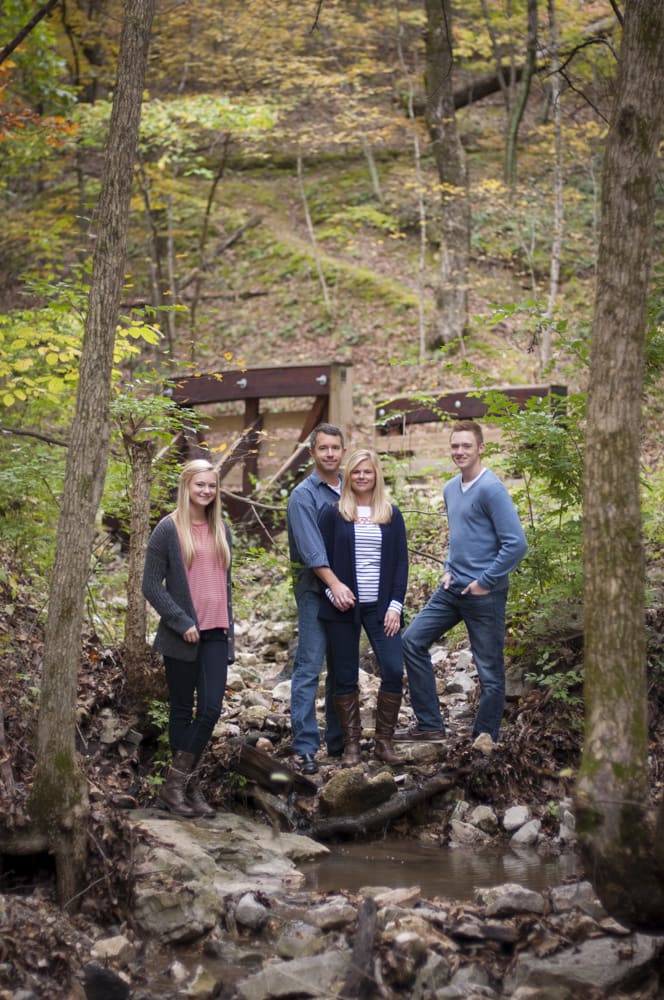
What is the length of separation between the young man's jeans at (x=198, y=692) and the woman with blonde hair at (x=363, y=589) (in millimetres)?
926

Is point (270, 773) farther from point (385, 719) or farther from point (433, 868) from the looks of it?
point (433, 868)

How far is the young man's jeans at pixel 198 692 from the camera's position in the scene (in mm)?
5566

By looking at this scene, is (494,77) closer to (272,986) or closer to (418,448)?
(418,448)

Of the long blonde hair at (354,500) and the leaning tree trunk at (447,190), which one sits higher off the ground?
the leaning tree trunk at (447,190)

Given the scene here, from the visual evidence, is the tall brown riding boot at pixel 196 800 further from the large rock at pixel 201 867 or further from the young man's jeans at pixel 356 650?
Result: the young man's jeans at pixel 356 650

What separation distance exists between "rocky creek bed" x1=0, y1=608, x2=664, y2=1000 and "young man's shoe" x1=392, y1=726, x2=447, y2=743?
13 cm

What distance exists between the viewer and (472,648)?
6461 mm

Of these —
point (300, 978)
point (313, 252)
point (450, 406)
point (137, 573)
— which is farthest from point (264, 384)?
point (313, 252)

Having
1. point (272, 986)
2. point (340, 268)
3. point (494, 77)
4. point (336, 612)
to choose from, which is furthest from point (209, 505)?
point (494, 77)

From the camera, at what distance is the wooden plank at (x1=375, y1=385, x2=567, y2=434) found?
9.16 m

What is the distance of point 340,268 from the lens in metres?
20.6

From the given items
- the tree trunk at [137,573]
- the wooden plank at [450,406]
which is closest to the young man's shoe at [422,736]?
the tree trunk at [137,573]

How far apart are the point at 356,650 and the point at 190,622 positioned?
1.32 metres

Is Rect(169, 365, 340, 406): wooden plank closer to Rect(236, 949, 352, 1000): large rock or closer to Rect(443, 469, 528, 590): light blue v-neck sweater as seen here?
Rect(443, 469, 528, 590): light blue v-neck sweater
